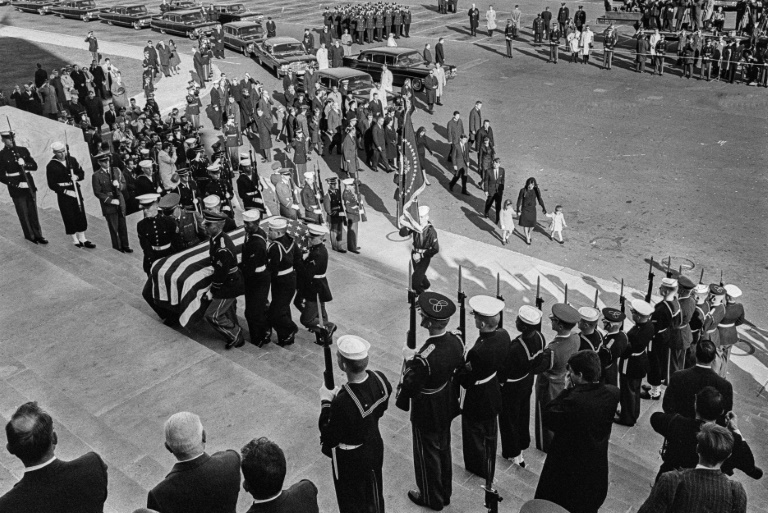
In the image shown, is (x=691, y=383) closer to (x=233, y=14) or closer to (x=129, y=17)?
(x=233, y=14)

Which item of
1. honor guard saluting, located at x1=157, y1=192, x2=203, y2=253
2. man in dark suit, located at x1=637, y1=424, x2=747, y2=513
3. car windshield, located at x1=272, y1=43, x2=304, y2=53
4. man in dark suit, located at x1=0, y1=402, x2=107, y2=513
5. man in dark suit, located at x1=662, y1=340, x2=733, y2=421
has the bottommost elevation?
car windshield, located at x1=272, y1=43, x2=304, y2=53

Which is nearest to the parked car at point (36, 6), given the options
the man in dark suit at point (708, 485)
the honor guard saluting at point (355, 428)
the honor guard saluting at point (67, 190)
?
the honor guard saluting at point (67, 190)

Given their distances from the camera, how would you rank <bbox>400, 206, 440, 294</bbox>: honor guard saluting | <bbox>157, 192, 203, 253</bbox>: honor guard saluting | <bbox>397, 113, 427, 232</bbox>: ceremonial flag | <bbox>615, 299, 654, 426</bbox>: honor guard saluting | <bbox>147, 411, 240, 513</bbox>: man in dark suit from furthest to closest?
<bbox>397, 113, 427, 232</bbox>: ceremonial flag < <bbox>400, 206, 440, 294</bbox>: honor guard saluting < <bbox>157, 192, 203, 253</bbox>: honor guard saluting < <bbox>615, 299, 654, 426</bbox>: honor guard saluting < <bbox>147, 411, 240, 513</bbox>: man in dark suit

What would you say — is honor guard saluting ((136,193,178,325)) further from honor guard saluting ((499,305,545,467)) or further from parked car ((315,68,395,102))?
parked car ((315,68,395,102))

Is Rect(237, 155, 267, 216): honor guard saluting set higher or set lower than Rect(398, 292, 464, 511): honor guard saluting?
lower

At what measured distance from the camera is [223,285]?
25.4 ft

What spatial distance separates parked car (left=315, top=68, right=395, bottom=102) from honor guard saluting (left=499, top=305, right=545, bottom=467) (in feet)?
52.0

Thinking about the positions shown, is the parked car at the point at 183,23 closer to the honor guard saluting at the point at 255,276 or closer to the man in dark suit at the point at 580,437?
the honor guard saluting at the point at 255,276

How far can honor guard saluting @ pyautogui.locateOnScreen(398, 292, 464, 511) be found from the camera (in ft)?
17.1

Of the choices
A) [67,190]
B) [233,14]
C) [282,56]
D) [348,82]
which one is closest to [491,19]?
[282,56]

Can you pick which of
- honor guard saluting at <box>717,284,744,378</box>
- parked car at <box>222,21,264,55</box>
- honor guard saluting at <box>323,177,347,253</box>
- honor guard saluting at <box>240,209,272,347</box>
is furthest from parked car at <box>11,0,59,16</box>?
honor guard saluting at <box>717,284,744,378</box>

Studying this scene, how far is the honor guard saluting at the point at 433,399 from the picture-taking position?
17.1 feet

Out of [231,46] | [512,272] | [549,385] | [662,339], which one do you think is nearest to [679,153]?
[512,272]

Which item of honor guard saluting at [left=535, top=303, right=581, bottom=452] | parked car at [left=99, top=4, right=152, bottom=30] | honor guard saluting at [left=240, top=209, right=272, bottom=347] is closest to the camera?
honor guard saluting at [left=535, top=303, right=581, bottom=452]
